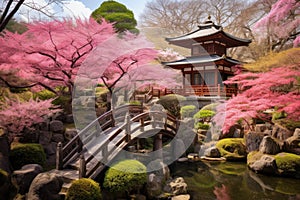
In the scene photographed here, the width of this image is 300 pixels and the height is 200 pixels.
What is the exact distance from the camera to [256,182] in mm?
8781

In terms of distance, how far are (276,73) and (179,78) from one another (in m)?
13.5

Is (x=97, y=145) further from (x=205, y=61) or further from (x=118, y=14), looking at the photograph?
(x=118, y=14)

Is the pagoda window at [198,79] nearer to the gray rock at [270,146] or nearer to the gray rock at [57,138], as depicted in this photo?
the gray rock at [270,146]

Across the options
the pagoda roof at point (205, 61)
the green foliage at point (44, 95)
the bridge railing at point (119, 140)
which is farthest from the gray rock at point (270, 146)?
the green foliage at point (44, 95)

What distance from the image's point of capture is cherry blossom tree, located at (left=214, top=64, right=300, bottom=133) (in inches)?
371

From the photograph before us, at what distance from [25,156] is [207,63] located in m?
14.7

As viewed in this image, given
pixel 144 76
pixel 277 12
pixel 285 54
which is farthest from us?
pixel 144 76

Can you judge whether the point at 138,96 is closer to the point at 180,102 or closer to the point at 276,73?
the point at 180,102

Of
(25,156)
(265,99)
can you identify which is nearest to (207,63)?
(265,99)

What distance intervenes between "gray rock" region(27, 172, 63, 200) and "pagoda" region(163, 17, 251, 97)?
13164mm

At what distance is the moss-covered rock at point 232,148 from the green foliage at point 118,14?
15659 mm

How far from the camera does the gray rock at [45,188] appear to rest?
5.43 meters

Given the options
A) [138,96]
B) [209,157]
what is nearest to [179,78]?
[138,96]

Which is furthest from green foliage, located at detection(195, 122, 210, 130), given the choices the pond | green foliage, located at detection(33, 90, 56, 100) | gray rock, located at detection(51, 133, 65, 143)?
green foliage, located at detection(33, 90, 56, 100)
